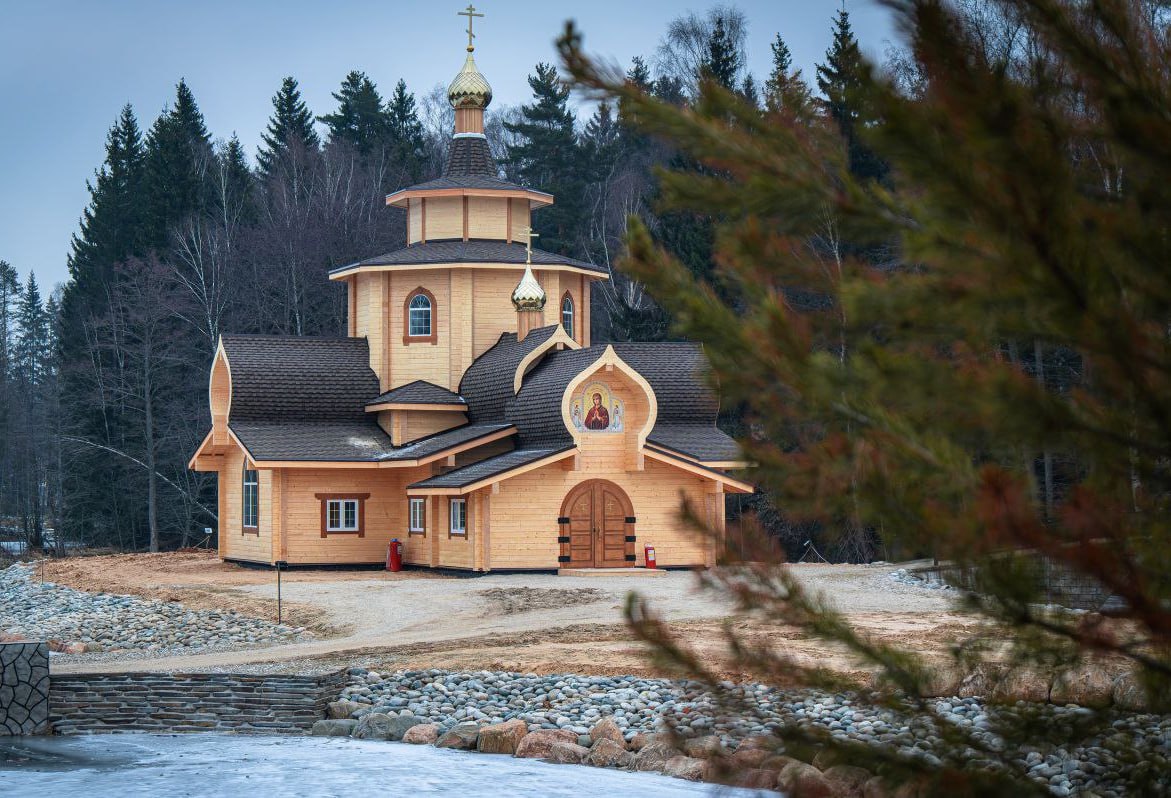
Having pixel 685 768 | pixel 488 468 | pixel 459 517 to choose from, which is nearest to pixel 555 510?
pixel 488 468

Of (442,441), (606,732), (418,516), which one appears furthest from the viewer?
(418,516)

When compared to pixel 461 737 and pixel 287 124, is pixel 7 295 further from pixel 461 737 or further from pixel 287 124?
pixel 461 737

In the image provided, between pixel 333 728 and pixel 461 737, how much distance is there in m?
1.88

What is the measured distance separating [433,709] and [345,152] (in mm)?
42899

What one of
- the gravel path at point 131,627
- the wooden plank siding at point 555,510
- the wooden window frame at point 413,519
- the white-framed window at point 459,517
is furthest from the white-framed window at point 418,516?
the gravel path at point 131,627

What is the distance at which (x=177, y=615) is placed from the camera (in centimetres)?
2584

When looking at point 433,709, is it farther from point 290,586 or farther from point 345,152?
point 345,152

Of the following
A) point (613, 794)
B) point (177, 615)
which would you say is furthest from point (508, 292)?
point (613, 794)

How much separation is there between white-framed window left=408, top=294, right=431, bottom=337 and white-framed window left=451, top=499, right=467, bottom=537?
18.4 ft

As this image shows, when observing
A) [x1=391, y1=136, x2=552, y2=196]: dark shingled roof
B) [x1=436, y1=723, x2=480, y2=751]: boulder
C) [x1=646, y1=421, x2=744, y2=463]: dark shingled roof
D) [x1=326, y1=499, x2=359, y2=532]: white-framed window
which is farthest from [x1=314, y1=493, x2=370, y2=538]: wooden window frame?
[x1=436, y1=723, x2=480, y2=751]: boulder

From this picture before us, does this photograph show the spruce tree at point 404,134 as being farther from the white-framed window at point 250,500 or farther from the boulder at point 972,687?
the boulder at point 972,687

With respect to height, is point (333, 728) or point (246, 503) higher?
point (246, 503)

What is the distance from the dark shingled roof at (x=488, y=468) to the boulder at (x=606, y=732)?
12.9m

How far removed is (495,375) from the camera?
33.5m
